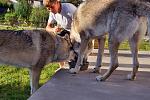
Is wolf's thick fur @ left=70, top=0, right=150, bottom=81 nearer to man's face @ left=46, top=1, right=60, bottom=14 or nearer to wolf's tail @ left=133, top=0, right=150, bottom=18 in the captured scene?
wolf's tail @ left=133, top=0, right=150, bottom=18

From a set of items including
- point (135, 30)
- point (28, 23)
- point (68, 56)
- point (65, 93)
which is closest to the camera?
point (65, 93)

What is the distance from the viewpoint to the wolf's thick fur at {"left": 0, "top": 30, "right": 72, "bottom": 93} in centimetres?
517

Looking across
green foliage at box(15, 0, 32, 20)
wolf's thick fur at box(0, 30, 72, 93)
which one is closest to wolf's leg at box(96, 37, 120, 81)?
wolf's thick fur at box(0, 30, 72, 93)

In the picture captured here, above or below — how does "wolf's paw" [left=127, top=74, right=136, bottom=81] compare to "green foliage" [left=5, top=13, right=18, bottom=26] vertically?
below

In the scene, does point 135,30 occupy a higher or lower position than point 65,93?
higher

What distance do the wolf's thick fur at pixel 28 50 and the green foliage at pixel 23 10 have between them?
6.74m

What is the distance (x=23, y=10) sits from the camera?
39.5 feet

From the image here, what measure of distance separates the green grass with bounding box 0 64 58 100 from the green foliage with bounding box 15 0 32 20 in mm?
5047

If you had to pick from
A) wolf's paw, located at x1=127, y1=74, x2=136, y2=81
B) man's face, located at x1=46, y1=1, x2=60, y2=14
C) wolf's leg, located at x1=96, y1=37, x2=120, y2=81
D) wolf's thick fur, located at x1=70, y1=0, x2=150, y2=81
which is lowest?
wolf's paw, located at x1=127, y1=74, x2=136, y2=81

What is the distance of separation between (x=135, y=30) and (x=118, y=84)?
0.70 meters

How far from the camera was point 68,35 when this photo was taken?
5746mm

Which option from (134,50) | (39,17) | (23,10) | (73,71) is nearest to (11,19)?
(23,10)

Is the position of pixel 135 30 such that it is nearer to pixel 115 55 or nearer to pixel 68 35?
pixel 115 55

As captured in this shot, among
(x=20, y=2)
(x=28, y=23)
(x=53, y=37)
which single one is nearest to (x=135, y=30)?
(x=53, y=37)
